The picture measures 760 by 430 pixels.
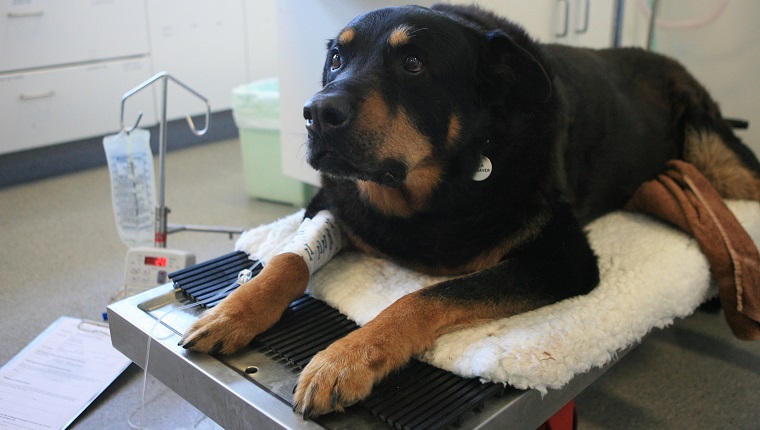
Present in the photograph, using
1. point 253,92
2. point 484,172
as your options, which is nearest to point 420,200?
point 484,172

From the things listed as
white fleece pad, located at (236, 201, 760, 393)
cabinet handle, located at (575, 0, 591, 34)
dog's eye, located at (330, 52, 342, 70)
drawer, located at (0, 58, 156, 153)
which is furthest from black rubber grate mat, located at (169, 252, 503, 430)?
drawer, located at (0, 58, 156, 153)

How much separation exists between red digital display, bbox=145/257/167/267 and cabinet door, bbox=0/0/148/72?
1683 millimetres

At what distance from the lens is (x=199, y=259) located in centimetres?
246

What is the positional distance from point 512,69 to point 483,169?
205mm

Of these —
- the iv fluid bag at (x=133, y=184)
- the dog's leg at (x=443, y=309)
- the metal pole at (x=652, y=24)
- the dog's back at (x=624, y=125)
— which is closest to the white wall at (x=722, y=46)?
the metal pole at (x=652, y=24)

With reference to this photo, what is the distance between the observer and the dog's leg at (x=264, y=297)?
1275 millimetres

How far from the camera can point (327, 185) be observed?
161 cm

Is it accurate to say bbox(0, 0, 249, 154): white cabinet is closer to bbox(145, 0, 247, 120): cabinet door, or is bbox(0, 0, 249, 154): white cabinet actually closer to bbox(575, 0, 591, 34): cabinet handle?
bbox(145, 0, 247, 120): cabinet door

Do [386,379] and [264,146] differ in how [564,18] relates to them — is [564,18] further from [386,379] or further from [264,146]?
[386,379]

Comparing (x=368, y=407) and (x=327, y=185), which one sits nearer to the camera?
(x=368, y=407)

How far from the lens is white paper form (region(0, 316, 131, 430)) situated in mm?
1628

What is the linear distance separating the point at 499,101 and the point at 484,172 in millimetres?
145

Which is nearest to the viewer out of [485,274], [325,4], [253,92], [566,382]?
[566,382]

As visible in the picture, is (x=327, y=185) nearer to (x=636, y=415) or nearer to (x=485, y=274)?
(x=485, y=274)
